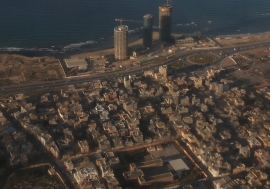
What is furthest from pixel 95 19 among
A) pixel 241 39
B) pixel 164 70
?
pixel 164 70

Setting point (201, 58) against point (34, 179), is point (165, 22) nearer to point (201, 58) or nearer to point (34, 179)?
point (201, 58)

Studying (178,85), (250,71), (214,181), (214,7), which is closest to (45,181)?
(214,181)

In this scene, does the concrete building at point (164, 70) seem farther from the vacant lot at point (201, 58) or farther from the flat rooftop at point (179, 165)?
the flat rooftop at point (179, 165)

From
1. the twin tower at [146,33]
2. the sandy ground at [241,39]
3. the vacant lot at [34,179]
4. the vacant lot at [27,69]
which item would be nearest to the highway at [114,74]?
the vacant lot at [27,69]

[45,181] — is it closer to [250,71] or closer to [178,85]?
[178,85]

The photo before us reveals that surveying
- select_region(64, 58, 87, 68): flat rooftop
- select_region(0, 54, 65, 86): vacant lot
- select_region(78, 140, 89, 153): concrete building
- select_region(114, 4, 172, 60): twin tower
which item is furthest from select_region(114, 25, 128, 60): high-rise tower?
select_region(78, 140, 89, 153): concrete building

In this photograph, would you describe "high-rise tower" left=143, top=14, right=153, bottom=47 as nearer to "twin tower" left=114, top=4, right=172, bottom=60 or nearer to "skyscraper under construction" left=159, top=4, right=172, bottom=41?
"twin tower" left=114, top=4, right=172, bottom=60
